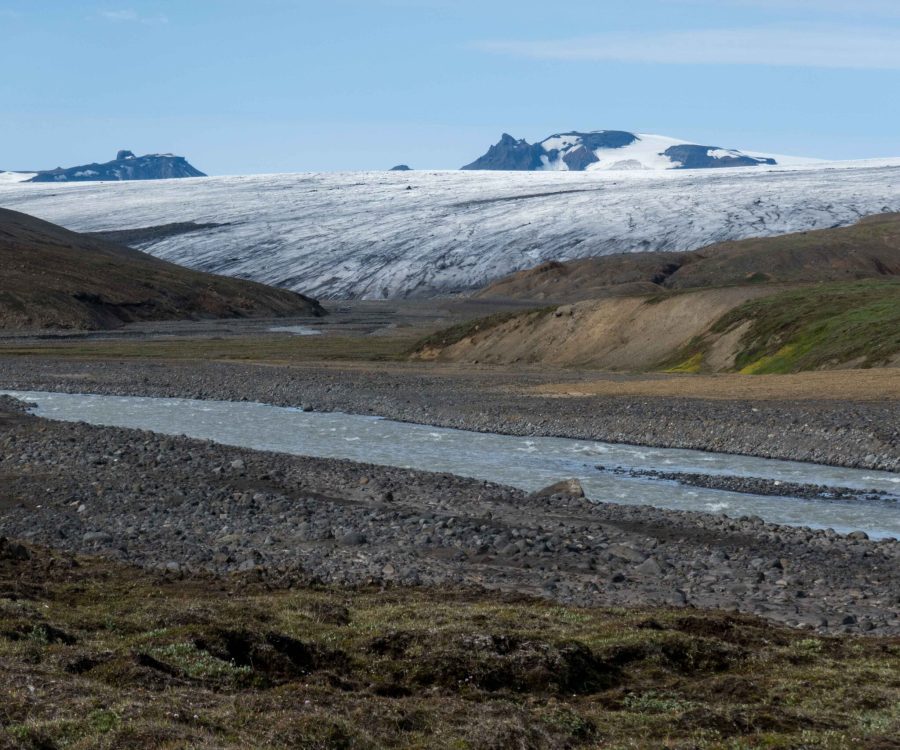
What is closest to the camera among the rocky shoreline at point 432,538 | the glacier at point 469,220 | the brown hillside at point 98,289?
the rocky shoreline at point 432,538

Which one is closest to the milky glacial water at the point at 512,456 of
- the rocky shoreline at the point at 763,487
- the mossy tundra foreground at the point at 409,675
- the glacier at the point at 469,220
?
the rocky shoreline at the point at 763,487

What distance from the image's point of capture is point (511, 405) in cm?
4003

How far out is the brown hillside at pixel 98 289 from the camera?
98.9 m

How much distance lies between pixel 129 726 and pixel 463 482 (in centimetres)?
1724

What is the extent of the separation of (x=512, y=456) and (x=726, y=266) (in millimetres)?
86207

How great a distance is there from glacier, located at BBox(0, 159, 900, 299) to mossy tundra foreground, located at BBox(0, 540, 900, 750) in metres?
126

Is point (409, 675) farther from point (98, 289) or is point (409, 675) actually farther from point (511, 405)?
point (98, 289)

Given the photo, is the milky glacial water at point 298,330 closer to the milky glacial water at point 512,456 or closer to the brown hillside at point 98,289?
the brown hillside at point 98,289

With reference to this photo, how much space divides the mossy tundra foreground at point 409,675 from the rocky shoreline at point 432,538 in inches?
74.0

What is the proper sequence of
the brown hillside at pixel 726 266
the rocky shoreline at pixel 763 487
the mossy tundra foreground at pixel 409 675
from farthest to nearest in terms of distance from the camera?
the brown hillside at pixel 726 266
the rocky shoreline at pixel 763 487
the mossy tundra foreground at pixel 409 675

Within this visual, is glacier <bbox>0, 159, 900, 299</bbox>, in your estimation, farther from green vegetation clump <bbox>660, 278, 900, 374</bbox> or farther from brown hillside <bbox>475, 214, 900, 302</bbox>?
green vegetation clump <bbox>660, 278, 900, 374</bbox>

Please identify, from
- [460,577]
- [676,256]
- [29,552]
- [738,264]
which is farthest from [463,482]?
[676,256]

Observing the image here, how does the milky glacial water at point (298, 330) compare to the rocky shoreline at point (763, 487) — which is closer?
the rocky shoreline at point (763, 487)

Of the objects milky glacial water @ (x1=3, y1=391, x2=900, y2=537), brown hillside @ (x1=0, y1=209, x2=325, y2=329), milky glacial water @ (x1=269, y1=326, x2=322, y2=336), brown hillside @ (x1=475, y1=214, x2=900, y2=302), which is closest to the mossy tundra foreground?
milky glacial water @ (x1=3, y1=391, x2=900, y2=537)
